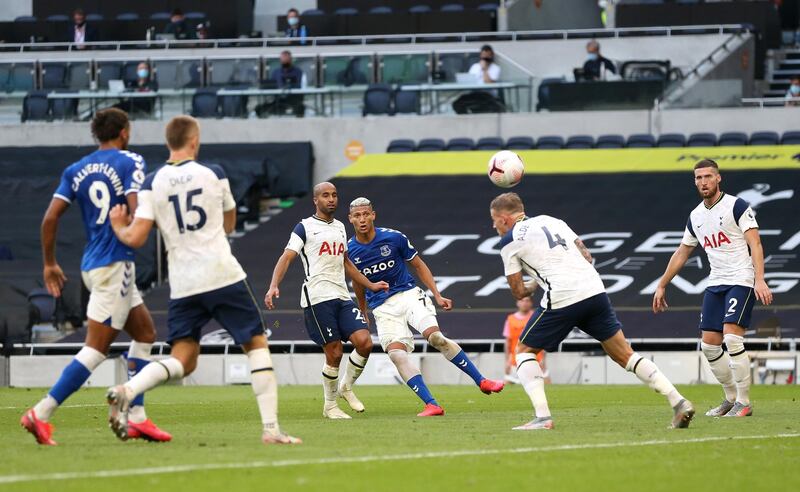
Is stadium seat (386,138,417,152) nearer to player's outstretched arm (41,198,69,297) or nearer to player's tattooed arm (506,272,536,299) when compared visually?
player's tattooed arm (506,272,536,299)

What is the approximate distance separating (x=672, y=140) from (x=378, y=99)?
271 inches

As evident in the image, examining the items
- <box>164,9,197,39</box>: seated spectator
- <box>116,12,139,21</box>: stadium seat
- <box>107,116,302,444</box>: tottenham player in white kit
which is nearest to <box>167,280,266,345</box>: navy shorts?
<box>107,116,302,444</box>: tottenham player in white kit

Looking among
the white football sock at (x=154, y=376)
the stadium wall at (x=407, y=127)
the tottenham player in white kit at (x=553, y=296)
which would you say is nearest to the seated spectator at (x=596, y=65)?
the stadium wall at (x=407, y=127)

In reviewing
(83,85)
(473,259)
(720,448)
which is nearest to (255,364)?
(720,448)

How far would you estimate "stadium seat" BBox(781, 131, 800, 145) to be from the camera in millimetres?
30359

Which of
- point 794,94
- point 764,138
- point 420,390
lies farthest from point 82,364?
point 794,94

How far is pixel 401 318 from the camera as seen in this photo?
15289 mm

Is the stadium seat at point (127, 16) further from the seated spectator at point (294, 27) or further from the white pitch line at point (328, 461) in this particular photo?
the white pitch line at point (328, 461)

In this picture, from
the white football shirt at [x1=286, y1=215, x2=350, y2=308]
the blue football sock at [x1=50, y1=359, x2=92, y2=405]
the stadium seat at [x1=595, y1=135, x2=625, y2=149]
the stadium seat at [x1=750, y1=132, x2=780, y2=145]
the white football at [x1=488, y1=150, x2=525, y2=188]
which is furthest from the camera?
the stadium seat at [x1=595, y1=135, x2=625, y2=149]

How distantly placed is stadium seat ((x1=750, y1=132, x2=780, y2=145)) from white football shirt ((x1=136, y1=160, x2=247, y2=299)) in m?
22.6

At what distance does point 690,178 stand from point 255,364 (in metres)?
21.3

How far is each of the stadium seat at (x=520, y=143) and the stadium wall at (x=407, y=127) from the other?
1.10 meters

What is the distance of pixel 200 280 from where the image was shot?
9586 millimetres

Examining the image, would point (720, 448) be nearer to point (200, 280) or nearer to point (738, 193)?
point (200, 280)
